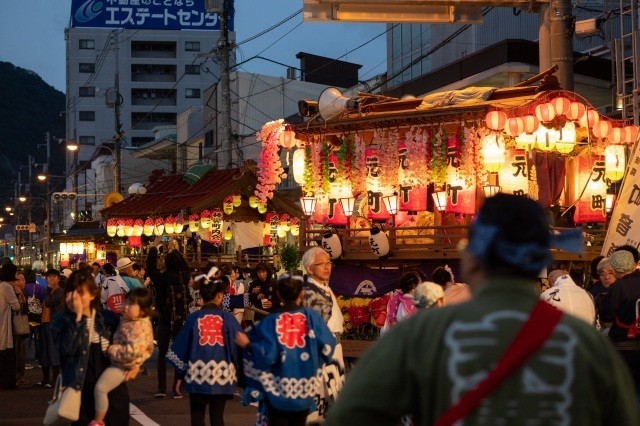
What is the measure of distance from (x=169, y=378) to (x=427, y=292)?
1021 cm

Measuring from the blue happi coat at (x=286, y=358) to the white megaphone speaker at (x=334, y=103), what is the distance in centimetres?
1222

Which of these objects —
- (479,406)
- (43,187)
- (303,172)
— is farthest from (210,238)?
(43,187)

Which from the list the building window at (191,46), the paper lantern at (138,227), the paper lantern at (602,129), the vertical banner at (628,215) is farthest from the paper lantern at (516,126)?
the building window at (191,46)

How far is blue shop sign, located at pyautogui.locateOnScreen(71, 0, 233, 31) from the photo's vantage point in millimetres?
31469

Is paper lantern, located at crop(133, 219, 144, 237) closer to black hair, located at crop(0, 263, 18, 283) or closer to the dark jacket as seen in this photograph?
black hair, located at crop(0, 263, 18, 283)

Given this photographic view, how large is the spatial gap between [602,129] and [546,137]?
102 centimetres

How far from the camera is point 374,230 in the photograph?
61.4 feet

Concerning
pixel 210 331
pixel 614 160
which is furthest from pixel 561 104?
pixel 210 331

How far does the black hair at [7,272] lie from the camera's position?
16250 mm

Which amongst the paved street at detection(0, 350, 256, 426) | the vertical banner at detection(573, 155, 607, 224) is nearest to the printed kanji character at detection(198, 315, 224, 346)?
the paved street at detection(0, 350, 256, 426)

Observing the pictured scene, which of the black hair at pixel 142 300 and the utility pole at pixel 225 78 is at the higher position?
the utility pole at pixel 225 78

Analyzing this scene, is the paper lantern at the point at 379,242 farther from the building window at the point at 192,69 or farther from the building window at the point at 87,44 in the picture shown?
the building window at the point at 87,44

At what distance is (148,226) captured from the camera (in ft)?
109

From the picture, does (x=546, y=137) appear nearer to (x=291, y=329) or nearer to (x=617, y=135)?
(x=617, y=135)
